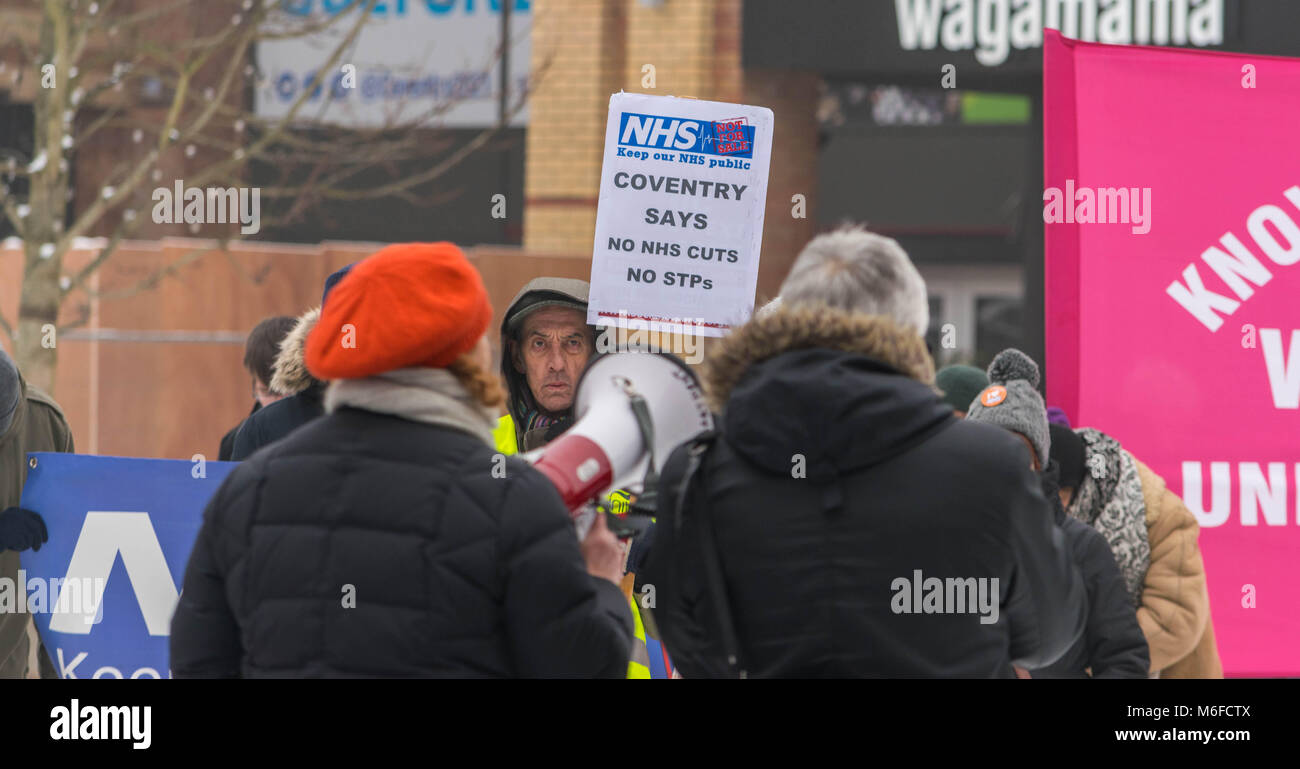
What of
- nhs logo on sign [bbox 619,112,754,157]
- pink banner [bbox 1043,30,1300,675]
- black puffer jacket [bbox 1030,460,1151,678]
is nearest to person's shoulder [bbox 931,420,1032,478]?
black puffer jacket [bbox 1030,460,1151,678]

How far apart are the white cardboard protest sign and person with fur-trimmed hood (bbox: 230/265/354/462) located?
874 mm

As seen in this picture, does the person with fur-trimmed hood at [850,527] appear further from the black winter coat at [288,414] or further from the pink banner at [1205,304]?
the pink banner at [1205,304]

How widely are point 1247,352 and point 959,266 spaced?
33.4ft

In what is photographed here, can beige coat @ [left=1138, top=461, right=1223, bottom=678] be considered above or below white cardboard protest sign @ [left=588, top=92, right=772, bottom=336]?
below

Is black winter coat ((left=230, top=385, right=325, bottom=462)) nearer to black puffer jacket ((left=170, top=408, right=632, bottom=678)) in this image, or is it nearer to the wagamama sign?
black puffer jacket ((left=170, top=408, right=632, bottom=678))

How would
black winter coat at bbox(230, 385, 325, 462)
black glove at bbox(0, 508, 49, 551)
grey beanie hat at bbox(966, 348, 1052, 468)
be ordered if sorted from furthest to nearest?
1. black glove at bbox(0, 508, 49, 551)
2. black winter coat at bbox(230, 385, 325, 462)
3. grey beanie hat at bbox(966, 348, 1052, 468)

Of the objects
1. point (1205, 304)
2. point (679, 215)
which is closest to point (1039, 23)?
point (1205, 304)

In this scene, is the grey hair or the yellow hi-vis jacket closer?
the grey hair

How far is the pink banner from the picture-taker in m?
4.72

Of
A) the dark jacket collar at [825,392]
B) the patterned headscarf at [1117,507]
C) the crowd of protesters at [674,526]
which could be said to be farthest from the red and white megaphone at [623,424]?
the patterned headscarf at [1117,507]

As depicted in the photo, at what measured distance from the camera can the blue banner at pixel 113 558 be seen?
181 inches

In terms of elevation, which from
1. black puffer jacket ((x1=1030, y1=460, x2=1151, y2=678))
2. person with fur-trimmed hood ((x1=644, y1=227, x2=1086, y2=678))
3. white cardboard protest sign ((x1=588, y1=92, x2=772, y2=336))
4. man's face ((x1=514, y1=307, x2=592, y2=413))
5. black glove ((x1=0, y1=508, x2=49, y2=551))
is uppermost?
white cardboard protest sign ((x1=588, y1=92, x2=772, y2=336))

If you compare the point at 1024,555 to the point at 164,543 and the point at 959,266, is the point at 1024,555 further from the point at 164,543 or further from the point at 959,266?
the point at 959,266
